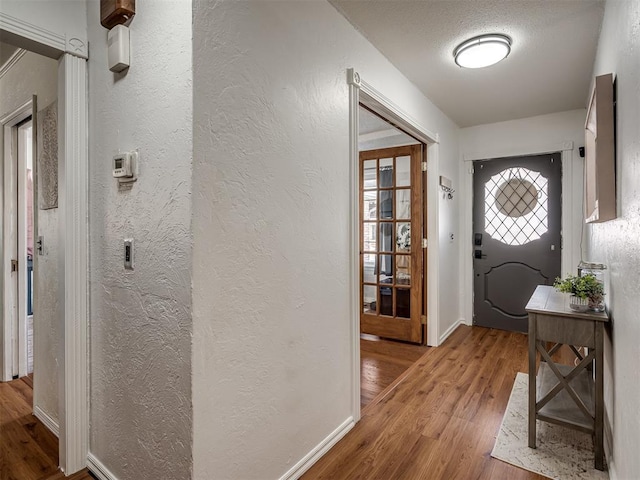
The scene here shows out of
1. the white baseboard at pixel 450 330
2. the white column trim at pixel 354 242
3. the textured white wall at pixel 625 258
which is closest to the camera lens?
the textured white wall at pixel 625 258

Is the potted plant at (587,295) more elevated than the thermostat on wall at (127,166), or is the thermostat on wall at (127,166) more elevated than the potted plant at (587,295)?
the thermostat on wall at (127,166)

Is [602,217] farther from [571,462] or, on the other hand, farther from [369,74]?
[369,74]

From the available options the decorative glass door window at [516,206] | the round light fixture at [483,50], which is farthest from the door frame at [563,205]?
the round light fixture at [483,50]

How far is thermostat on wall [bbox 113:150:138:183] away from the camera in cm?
143

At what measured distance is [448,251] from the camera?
12.9ft

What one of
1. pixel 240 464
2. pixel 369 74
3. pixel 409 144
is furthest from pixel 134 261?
pixel 409 144

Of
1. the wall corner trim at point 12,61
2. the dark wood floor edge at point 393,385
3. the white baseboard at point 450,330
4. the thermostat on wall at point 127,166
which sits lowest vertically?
the dark wood floor edge at point 393,385

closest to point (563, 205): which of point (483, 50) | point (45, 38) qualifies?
point (483, 50)

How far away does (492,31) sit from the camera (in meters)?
2.25

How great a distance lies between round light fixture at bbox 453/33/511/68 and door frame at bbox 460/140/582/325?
6.22 ft

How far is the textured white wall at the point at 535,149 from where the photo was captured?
3.73 metres

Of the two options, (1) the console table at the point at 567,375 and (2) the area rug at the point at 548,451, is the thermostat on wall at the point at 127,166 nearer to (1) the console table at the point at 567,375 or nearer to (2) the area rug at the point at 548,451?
(1) the console table at the point at 567,375

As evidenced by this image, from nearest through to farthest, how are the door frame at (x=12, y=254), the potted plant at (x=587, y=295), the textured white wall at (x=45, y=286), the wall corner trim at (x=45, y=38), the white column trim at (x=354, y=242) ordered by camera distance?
1. the wall corner trim at (x=45, y=38)
2. the potted plant at (x=587, y=295)
3. the textured white wall at (x=45, y=286)
4. the white column trim at (x=354, y=242)
5. the door frame at (x=12, y=254)

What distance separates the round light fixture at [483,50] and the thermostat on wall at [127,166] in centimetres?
218
